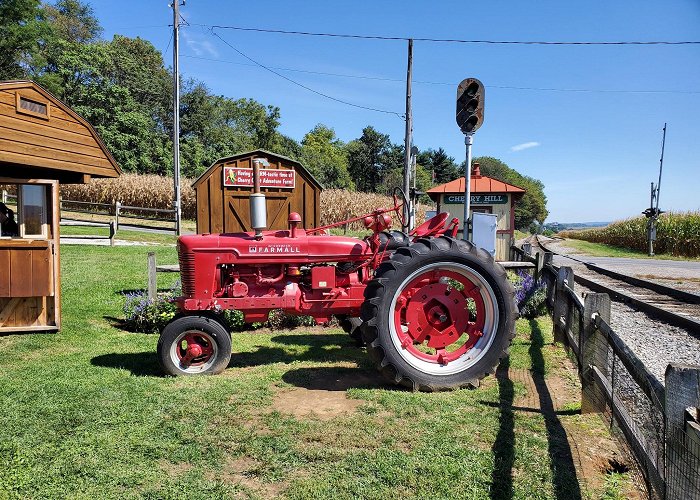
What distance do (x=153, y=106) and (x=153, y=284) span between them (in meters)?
47.9

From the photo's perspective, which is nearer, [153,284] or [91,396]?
Result: [91,396]

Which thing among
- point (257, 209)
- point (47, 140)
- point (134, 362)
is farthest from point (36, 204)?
point (257, 209)

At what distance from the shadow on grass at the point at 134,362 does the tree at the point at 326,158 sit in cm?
4337

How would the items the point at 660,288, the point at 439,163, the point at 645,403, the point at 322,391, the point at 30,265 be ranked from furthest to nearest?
the point at 439,163 → the point at 660,288 → the point at 30,265 → the point at 322,391 → the point at 645,403

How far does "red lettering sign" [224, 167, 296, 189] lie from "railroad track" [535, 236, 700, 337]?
6360 mm

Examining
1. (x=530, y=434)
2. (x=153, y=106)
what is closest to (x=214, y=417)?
(x=530, y=434)

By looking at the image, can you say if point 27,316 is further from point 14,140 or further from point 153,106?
point 153,106

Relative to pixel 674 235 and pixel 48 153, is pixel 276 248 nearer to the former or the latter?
pixel 48 153

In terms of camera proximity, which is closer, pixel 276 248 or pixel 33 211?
pixel 276 248

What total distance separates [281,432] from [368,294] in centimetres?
143

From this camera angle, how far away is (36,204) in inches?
254

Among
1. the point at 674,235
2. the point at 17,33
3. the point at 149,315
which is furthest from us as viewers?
the point at 17,33

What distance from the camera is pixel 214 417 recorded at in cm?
372

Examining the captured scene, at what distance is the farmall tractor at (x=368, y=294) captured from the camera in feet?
14.5
